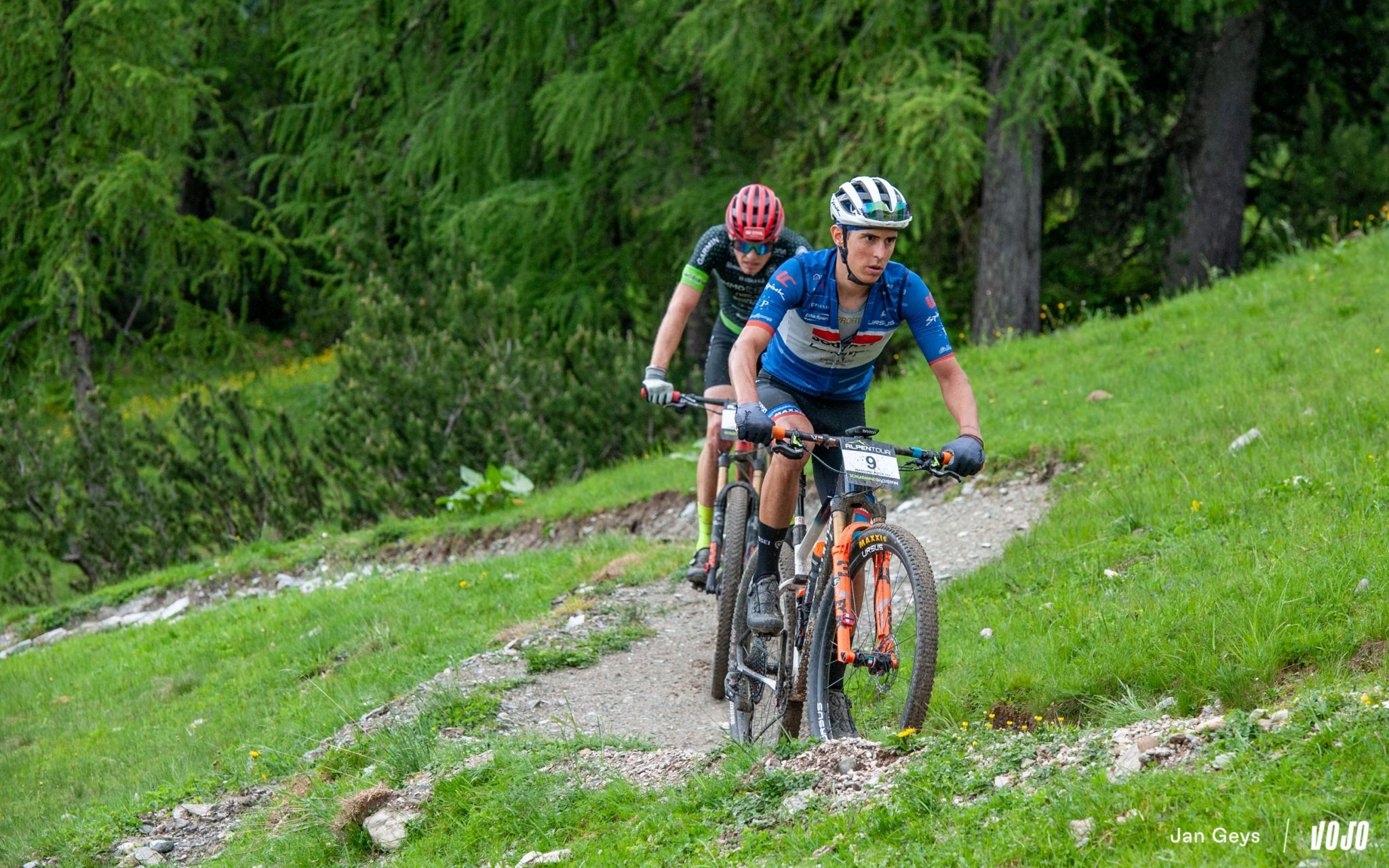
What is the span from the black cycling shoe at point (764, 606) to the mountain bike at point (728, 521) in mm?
191

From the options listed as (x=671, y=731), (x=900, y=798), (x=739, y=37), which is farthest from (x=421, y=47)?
(x=900, y=798)

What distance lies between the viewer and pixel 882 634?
4.92 m

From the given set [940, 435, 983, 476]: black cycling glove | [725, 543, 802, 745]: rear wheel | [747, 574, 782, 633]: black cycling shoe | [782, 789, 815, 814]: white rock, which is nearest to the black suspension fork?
[725, 543, 802, 745]: rear wheel

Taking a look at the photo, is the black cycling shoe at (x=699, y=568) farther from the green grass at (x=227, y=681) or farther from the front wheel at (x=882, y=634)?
the front wheel at (x=882, y=634)

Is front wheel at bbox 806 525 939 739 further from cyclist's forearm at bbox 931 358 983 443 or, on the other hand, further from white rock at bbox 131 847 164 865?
white rock at bbox 131 847 164 865

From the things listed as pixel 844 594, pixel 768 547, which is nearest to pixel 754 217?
pixel 768 547

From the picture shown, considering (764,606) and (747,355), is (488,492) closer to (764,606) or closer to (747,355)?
(764,606)

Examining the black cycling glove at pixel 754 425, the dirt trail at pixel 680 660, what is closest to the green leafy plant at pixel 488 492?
the dirt trail at pixel 680 660

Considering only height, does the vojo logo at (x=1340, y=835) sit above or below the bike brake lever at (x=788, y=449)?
below

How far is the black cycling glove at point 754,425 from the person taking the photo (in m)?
4.98

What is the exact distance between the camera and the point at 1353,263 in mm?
12328

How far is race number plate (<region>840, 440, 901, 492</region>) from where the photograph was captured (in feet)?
16.0

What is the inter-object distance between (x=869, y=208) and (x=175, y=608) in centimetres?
981

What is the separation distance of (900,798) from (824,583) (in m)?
1.12
